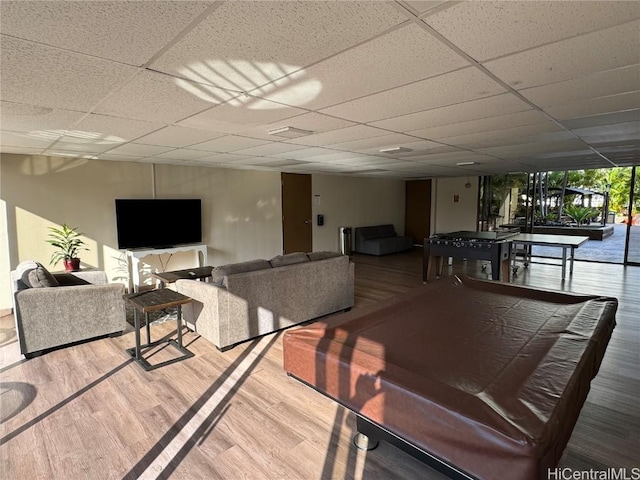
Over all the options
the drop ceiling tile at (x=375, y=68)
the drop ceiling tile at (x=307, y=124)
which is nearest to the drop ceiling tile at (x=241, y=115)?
the drop ceiling tile at (x=307, y=124)

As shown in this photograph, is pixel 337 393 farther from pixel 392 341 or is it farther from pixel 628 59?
pixel 628 59

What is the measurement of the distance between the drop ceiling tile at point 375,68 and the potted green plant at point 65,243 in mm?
4244

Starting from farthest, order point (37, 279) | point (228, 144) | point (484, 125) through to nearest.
A: 1. point (228, 144)
2. point (37, 279)
3. point (484, 125)

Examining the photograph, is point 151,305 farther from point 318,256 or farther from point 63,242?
point 63,242

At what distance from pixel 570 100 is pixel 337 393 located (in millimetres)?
2516

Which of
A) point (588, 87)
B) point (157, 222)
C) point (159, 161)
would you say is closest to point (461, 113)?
point (588, 87)

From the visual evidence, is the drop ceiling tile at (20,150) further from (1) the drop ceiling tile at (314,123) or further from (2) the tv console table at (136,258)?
(1) the drop ceiling tile at (314,123)

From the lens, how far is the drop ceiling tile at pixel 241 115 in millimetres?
2510

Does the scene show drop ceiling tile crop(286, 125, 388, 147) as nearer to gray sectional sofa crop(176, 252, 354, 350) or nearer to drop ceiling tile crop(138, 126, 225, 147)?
drop ceiling tile crop(138, 126, 225, 147)

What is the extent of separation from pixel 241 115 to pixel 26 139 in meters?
2.55

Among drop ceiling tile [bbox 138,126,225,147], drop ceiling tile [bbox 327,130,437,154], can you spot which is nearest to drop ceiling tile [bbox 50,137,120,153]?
drop ceiling tile [bbox 138,126,225,147]

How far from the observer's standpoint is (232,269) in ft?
11.8

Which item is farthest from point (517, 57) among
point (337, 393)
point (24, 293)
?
point (24, 293)

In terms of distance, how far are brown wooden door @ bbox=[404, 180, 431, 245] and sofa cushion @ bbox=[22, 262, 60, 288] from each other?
8.98 meters
